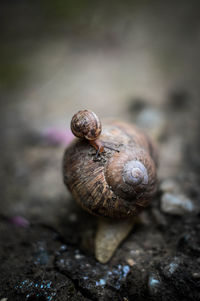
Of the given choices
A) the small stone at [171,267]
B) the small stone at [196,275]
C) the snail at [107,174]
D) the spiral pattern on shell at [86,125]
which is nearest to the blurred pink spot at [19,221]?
the snail at [107,174]

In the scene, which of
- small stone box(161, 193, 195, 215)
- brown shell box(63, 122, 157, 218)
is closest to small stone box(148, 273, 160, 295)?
brown shell box(63, 122, 157, 218)

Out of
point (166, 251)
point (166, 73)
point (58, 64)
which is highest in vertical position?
point (166, 73)

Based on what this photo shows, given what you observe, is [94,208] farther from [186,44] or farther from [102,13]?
[102,13]

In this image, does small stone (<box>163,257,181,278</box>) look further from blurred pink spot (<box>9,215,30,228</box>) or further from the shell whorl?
blurred pink spot (<box>9,215,30,228</box>)

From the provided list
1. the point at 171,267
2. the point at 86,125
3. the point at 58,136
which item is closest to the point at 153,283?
the point at 171,267

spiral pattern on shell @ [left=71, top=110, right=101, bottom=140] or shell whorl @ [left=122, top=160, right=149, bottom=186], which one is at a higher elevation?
spiral pattern on shell @ [left=71, top=110, right=101, bottom=140]

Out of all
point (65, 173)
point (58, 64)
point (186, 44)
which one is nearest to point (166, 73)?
point (186, 44)

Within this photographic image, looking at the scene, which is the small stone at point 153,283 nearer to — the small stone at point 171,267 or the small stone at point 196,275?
the small stone at point 171,267
